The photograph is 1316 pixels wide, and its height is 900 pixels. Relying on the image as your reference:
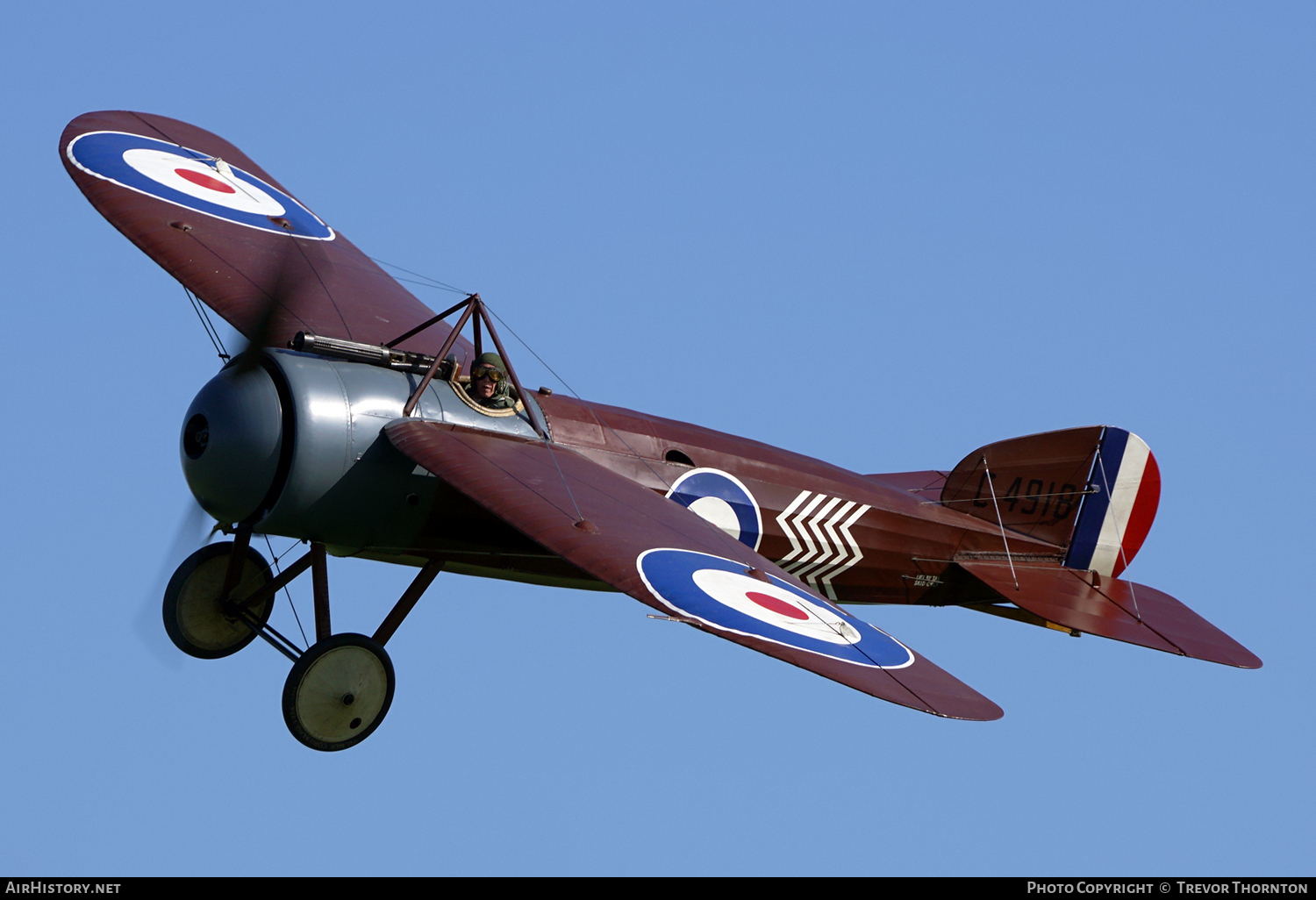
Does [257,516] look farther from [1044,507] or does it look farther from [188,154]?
[1044,507]

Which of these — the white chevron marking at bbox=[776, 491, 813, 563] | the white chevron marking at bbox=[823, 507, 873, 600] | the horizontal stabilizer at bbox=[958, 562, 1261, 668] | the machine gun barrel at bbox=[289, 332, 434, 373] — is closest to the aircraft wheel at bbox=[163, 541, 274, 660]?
the machine gun barrel at bbox=[289, 332, 434, 373]

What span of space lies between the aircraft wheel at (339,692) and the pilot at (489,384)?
2247 mm

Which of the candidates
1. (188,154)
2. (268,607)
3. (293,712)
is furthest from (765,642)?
(188,154)

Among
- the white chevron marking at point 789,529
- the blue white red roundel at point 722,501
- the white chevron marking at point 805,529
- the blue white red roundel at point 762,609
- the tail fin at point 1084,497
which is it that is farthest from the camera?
the tail fin at point 1084,497

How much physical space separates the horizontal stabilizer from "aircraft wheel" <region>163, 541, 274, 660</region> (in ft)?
23.0

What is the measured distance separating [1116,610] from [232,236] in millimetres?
9322

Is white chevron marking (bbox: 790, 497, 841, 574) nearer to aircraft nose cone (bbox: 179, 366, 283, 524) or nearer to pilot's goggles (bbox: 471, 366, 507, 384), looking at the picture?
pilot's goggles (bbox: 471, 366, 507, 384)

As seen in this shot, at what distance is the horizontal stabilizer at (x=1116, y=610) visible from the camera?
51.3ft

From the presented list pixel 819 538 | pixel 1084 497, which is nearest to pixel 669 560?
pixel 819 538

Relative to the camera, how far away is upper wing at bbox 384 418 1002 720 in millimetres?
11180

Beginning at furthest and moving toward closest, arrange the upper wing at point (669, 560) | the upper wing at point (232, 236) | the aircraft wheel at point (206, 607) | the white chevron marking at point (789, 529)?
1. the white chevron marking at point (789, 529)
2. the upper wing at point (232, 236)
3. the aircraft wheel at point (206, 607)
4. the upper wing at point (669, 560)

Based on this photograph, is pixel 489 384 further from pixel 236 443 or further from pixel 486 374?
pixel 236 443

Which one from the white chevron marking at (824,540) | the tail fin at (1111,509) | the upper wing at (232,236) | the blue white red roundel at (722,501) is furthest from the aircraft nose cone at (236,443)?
the tail fin at (1111,509)

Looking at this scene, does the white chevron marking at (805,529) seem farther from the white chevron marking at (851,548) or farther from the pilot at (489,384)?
the pilot at (489,384)
